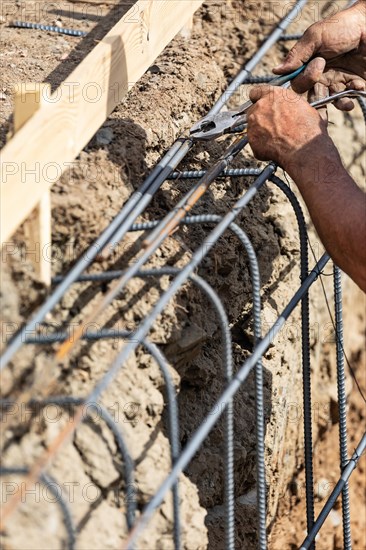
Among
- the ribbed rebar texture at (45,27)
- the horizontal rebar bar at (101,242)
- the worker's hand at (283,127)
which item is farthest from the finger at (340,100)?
the ribbed rebar texture at (45,27)

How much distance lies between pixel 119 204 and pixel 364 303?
118 inches

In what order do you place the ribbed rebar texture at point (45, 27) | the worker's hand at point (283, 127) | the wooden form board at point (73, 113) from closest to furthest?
1. the wooden form board at point (73, 113)
2. the worker's hand at point (283, 127)
3. the ribbed rebar texture at point (45, 27)

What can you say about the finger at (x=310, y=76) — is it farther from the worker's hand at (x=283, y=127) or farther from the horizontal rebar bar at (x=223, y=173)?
the horizontal rebar bar at (x=223, y=173)

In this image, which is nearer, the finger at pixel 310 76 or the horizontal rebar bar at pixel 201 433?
the horizontal rebar bar at pixel 201 433

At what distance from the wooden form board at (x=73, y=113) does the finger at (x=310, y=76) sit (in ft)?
2.08

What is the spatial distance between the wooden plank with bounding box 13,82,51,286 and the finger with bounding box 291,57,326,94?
4.18ft

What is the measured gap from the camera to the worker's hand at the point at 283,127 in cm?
339

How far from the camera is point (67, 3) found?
4.88 m

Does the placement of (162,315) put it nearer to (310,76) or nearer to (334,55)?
(310,76)

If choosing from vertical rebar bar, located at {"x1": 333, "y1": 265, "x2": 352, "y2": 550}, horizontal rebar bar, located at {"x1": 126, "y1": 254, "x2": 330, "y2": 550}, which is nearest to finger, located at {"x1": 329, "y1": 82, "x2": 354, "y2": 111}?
vertical rebar bar, located at {"x1": 333, "y1": 265, "x2": 352, "y2": 550}

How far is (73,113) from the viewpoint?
3070mm

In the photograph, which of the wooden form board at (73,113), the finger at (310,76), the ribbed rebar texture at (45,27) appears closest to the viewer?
the wooden form board at (73,113)

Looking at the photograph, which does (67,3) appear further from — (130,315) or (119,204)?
(130,315)

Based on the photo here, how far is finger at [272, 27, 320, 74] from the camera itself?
3791mm
